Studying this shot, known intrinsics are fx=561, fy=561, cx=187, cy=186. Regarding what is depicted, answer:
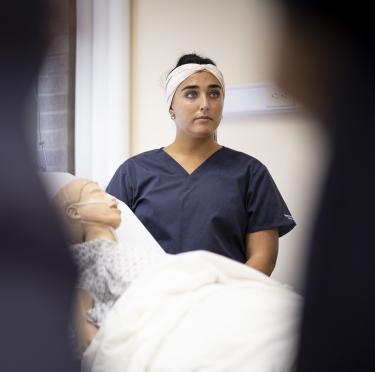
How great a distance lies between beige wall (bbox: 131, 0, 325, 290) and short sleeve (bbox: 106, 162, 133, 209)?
0.26 feet

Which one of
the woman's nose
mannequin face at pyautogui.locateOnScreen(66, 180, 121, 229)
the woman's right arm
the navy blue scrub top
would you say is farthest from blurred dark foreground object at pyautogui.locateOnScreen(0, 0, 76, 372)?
the woman's nose

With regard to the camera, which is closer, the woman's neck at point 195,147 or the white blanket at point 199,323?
the white blanket at point 199,323

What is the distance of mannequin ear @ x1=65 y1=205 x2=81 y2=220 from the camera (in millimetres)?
921

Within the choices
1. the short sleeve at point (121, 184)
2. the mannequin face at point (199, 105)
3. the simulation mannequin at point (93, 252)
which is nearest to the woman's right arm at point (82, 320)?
the simulation mannequin at point (93, 252)

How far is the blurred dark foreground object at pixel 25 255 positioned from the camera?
73cm

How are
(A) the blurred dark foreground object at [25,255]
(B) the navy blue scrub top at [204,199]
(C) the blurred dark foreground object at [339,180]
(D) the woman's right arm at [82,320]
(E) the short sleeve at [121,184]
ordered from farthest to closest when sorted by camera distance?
(E) the short sleeve at [121,184], (B) the navy blue scrub top at [204,199], (D) the woman's right arm at [82,320], (A) the blurred dark foreground object at [25,255], (C) the blurred dark foreground object at [339,180]

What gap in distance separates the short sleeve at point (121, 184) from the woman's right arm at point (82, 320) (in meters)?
0.27

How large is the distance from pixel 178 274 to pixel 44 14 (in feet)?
1.37

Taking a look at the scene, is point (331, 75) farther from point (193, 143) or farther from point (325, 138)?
point (193, 143)

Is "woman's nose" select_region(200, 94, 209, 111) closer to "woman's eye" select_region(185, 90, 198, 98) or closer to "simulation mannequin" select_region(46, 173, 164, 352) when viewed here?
"woman's eye" select_region(185, 90, 198, 98)

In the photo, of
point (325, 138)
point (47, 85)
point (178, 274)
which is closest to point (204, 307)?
point (178, 274)

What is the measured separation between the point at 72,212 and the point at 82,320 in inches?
7.1

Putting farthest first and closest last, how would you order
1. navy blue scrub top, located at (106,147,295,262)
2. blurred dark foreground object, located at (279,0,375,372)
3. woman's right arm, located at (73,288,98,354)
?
navy blue scrub top, located at (106,147,295,262), woman's right arm, located at (73,288,98,354), blurred dark foreground object, located at (279,0,375,372)

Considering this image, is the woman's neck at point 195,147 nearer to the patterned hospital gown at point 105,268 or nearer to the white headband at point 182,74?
the white headband at point 182,74
